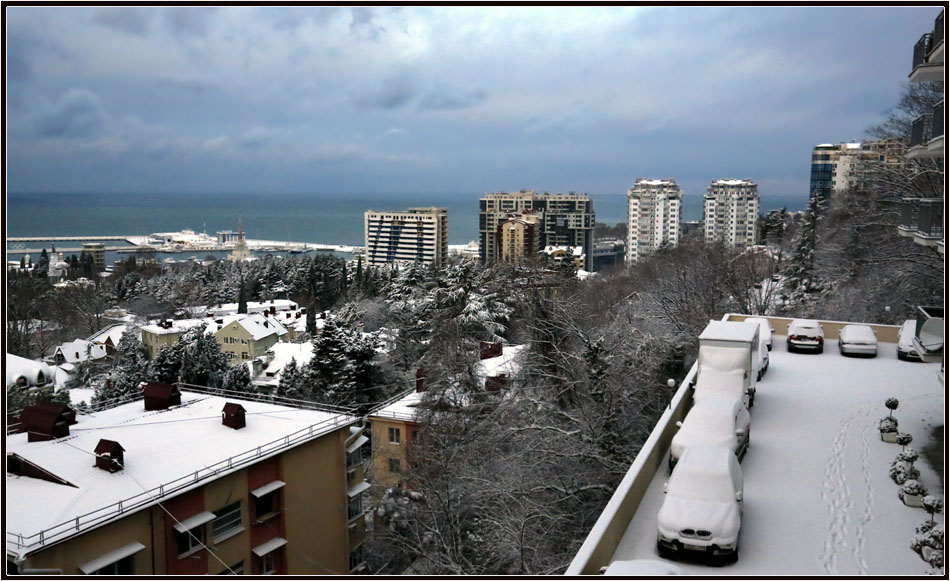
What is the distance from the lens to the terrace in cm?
722

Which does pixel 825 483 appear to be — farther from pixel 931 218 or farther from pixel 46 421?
pixel 46 421

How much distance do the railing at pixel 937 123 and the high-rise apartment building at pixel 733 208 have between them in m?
89.7

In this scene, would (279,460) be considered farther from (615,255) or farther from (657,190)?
(615,255)

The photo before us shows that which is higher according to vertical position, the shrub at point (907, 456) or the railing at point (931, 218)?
the railing at point (931, 218)

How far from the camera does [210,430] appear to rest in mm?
16734

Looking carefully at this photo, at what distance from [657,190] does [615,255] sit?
23221mm

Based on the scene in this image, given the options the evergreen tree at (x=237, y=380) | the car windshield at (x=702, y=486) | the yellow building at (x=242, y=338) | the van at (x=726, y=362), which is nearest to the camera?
the car windshield at (x=702, y=486)

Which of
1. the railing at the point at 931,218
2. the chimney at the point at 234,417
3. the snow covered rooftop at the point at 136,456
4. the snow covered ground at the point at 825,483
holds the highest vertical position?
the railing at the point at 931,218

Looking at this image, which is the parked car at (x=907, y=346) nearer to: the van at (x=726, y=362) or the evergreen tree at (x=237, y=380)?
the van at (x=726, y=362)

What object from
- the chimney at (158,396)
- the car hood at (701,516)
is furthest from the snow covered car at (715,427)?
the chimney at (158,396)

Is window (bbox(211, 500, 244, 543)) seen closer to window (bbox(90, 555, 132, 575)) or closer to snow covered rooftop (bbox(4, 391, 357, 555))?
snow covered rooftop (bbox(4, 391, 357, 555))

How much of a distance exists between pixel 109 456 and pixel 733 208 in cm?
9763

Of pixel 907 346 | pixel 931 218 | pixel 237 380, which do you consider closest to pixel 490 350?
pixel 237 380

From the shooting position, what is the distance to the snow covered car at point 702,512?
23.2 feet
